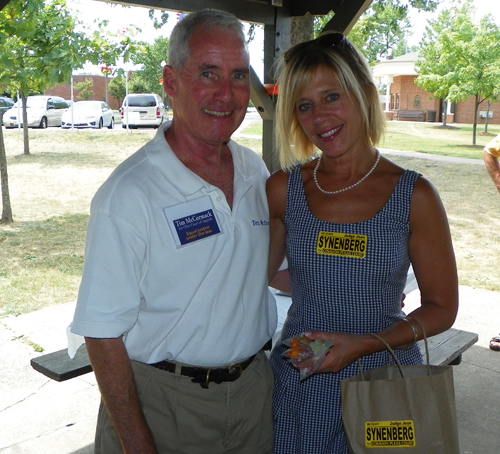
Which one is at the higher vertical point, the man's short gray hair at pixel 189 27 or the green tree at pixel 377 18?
the green tree at pixel 377 18

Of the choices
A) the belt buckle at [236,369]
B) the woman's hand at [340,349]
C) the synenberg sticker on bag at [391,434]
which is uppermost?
the woman's hand at [340,349]

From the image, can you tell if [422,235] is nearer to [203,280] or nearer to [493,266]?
[203,280]

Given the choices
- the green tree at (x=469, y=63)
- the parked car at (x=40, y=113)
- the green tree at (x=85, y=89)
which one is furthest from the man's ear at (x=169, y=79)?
the green tree at (x=85, y=89)

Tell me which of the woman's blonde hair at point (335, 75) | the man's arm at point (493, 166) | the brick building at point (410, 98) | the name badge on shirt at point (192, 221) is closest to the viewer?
the name badge on shirt at point (192, 221)

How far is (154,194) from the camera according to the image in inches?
67.7

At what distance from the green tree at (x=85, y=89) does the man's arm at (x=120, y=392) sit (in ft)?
154

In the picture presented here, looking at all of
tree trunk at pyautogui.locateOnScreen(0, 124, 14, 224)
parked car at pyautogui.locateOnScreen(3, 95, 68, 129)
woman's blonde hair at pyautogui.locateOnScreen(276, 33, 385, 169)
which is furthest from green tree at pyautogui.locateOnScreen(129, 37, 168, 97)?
woman's blonde hair at pyautogui.locateOnScreen(276, 33, 385, 169)

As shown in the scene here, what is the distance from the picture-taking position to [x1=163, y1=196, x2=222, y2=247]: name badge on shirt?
5.67 feet

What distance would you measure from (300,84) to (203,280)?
0.76m

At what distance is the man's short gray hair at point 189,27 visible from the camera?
1832 mm

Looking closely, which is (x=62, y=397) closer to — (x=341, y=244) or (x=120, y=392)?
(x=120, y=392)

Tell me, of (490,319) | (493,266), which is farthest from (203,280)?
(493,266)

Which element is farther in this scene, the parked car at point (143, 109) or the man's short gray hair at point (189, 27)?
the parked car at point (143, 109)

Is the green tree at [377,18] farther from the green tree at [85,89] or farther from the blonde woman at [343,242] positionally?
the green tree at [85,89]
